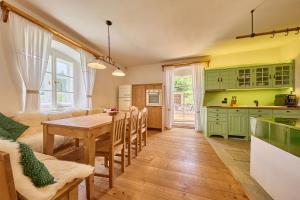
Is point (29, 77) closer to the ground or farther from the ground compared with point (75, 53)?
closer to the ground

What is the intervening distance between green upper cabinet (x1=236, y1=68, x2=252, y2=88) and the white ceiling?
695 millimetres

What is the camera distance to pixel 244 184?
5.62 ft

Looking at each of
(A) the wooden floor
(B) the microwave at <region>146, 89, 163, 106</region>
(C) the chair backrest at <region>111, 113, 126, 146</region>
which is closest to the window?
(A) the wooden floor

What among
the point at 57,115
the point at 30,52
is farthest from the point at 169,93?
the point at 30,52

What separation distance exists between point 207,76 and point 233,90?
0.92m

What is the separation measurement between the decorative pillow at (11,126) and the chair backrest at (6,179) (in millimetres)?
1690

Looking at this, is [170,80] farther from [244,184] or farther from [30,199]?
[30,199]

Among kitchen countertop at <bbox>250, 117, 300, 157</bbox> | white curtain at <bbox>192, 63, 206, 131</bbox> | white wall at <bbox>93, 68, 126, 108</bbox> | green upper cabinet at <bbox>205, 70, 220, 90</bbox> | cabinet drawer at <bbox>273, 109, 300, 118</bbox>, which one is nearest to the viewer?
kitchen countertop at <bbox>250, 117, 300, 157</bbox>

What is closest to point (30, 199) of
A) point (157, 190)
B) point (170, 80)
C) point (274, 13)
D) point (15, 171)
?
point (15, 171)

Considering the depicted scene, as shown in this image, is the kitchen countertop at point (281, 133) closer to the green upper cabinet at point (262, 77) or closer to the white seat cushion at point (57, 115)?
the green upper cabinet at point (262, 77)

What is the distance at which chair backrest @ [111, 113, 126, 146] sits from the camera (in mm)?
1731

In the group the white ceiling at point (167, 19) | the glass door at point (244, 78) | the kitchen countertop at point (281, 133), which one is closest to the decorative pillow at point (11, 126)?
the white ceiling at point (167, 19)

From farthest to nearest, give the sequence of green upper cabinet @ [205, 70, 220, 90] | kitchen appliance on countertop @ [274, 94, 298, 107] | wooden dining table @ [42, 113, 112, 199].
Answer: green upper cabinet @ [205, 70, 220, 90]
kitchen appliance on countertop @ [274, 94, 298, 107]
wooden dining table @ [42, 113, 112, 199]

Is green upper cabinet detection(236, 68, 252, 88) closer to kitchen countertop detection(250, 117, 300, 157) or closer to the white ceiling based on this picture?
the white ceiling
